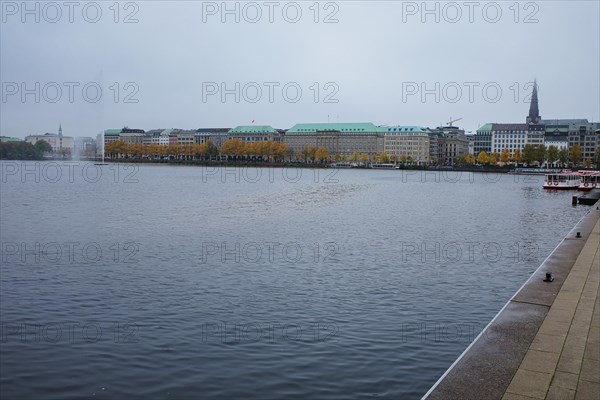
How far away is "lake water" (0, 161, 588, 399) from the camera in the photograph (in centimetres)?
868

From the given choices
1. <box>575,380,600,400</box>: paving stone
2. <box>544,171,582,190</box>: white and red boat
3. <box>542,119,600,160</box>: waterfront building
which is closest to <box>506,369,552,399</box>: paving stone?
<box>575,380,600,400</box>: paving stone

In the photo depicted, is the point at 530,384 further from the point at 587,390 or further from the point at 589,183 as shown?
the point at 589,183

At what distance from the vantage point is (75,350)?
973cm

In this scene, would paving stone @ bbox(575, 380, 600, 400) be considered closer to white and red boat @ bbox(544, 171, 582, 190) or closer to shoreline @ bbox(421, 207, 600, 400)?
shoreline @ bbox(421, 207, 600, 400)

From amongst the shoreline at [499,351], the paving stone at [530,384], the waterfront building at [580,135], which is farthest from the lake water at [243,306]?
the waterfront building at [580,135]

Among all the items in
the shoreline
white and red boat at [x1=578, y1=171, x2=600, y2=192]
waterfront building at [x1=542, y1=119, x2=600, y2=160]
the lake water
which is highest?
waterfront building at [x1=542, y1=119, x2=600, y2=160]

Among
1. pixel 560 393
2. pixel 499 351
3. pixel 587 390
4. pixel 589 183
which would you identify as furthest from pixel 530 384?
pixel 589 183

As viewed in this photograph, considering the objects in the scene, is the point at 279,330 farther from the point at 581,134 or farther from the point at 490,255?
the point at 581,134

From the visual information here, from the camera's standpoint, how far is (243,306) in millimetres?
12422

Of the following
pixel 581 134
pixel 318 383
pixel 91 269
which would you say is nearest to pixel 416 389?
pixel 318 383

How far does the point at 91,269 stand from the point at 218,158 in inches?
6965

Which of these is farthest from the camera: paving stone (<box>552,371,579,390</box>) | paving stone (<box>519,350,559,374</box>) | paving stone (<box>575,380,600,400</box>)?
paving stone (<box>519,350,559,374</box>)

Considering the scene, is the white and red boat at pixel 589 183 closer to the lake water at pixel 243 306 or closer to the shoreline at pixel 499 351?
the lake water at pixel 243 306

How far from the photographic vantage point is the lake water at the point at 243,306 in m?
8.68
